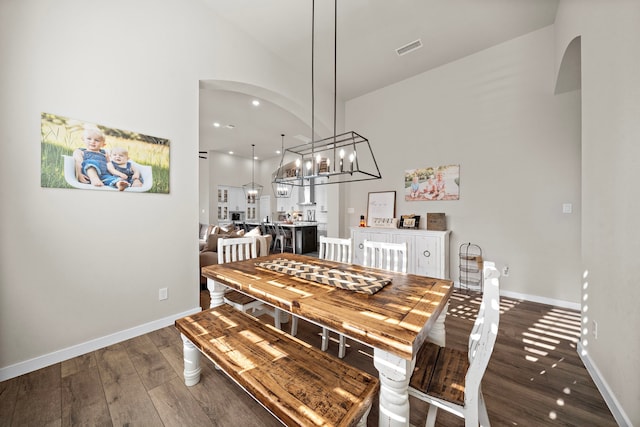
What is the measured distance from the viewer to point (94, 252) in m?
2.06

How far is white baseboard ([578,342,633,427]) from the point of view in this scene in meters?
1.31

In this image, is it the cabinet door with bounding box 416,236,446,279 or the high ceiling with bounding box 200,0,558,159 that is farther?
the cabinet door with bounding box 416,236,446,279

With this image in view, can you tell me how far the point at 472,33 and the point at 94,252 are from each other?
191 inches

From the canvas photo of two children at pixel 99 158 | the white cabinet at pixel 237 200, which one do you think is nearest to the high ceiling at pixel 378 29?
the canvas photo of two children at pixel 99 158

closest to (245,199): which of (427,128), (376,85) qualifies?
(376,85)

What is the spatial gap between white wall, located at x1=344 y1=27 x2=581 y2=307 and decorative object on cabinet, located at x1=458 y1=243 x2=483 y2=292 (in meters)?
0.10

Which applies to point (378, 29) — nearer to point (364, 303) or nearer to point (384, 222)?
point (384, 222)

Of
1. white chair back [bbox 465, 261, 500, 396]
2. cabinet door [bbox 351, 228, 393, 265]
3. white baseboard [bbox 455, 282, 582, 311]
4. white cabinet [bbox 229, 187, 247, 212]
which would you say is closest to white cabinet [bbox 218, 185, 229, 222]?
white cabinet [bbox 229, 187, 247, 212]

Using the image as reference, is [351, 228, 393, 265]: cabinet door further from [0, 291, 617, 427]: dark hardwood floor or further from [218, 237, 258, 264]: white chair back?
[218, 237, 258, 264]: white chair back

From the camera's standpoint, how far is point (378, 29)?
9.99 ft

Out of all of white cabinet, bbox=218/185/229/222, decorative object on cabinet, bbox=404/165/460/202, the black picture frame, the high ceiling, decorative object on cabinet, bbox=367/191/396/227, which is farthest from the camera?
white cabinet, bbox=218/185/229/222

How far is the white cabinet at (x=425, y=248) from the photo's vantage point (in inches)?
136

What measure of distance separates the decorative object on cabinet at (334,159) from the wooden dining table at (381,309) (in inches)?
31.7

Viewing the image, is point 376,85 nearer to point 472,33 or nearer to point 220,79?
point 472,33
